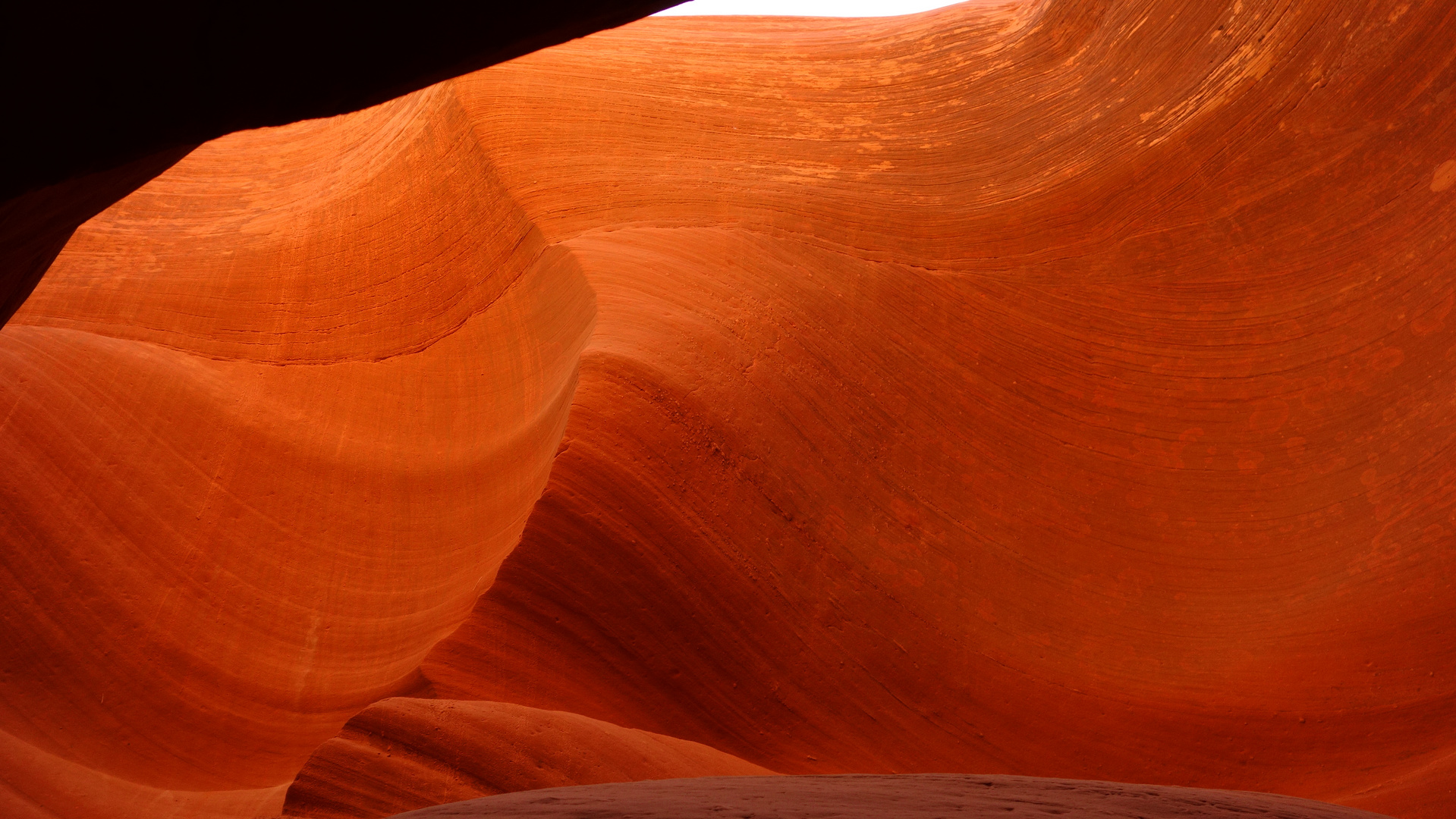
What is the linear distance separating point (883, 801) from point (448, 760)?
3.20 m

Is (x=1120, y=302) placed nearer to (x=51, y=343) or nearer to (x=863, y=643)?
(x=863, y=643)

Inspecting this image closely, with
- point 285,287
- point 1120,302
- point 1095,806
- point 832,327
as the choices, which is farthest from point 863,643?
point 285,287

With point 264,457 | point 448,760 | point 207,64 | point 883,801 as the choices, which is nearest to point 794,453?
point 448,760

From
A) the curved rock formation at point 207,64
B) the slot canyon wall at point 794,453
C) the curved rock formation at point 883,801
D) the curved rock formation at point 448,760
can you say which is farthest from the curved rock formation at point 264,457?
the curved rock formation at point 207,64

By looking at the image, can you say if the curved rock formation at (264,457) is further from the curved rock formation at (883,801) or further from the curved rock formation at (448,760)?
the curved rock formation at (883,801)

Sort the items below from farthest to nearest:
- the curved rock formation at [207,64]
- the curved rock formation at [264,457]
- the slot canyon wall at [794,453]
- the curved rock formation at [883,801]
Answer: the curved rock formation at [264,457] → the slot canyon wall at [794,453] → the curved rock formation at [883,801] → the curved rock formation at [207,64]

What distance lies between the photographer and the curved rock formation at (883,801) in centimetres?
208

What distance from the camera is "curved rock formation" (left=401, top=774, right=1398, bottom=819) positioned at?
2080 millimetres

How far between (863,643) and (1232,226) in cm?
373

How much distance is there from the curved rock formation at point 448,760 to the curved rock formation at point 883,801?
89.8 inches

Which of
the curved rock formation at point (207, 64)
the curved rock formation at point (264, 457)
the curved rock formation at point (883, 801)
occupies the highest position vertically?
the curved rock formation at point (264, 457)

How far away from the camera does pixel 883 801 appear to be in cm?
223

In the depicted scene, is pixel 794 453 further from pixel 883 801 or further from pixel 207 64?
pixel 207 64

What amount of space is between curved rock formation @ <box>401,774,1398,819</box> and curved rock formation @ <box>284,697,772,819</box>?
2.28 meters
